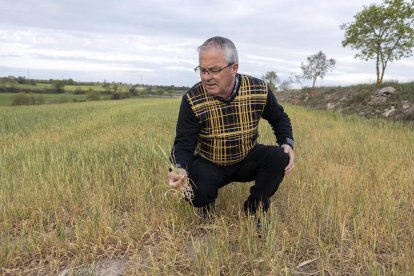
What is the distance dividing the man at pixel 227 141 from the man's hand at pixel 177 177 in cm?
13

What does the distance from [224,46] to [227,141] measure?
79cm

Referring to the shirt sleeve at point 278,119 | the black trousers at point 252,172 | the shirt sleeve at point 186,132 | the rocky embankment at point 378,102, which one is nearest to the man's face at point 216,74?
the shirt sleeve at point 186,132

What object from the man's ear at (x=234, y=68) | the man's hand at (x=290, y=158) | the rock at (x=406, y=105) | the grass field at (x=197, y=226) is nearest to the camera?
the grass field at (x=197, y=226)

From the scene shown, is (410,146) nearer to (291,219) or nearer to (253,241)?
(291,219)

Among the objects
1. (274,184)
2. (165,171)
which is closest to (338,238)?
(274,184)

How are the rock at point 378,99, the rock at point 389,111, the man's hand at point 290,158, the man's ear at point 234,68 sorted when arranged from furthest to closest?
1. the rock at point 378,99
2. the rock at point 389,111
3. the man's hand at point 290,158
4. the man's ear at point 234,68

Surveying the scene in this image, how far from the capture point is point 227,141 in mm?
2943

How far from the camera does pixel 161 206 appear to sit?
3227 mm

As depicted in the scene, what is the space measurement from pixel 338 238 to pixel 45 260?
6.95 feet

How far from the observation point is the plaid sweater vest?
2867 mm

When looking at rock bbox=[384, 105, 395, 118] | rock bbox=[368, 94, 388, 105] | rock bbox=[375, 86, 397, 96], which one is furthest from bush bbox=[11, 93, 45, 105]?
rock bbox=[384, 105, 395, 118]

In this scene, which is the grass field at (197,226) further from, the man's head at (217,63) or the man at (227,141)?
the man's head at (217,63)

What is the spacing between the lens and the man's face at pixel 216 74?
2.59 m

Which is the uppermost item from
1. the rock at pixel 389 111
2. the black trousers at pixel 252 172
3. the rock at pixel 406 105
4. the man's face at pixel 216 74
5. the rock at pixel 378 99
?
the man's face at pixel 216 74
